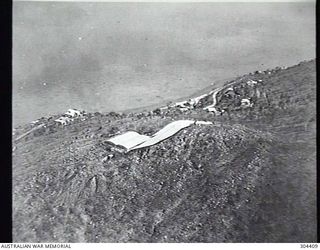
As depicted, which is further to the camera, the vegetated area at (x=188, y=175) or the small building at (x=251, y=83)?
the small building at (x=251, y=83)

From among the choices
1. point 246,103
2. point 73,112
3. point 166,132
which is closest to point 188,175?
point 166,132

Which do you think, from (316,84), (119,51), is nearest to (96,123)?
(119,51)

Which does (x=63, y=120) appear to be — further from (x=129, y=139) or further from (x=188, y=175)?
(x=188, y=175)

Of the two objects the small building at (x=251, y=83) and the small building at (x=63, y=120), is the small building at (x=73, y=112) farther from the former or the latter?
the small building at (x=251, y=83)

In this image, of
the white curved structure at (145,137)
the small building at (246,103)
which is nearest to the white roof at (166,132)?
the white curved structure at (145,137)

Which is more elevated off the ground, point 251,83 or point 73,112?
point 251,83
